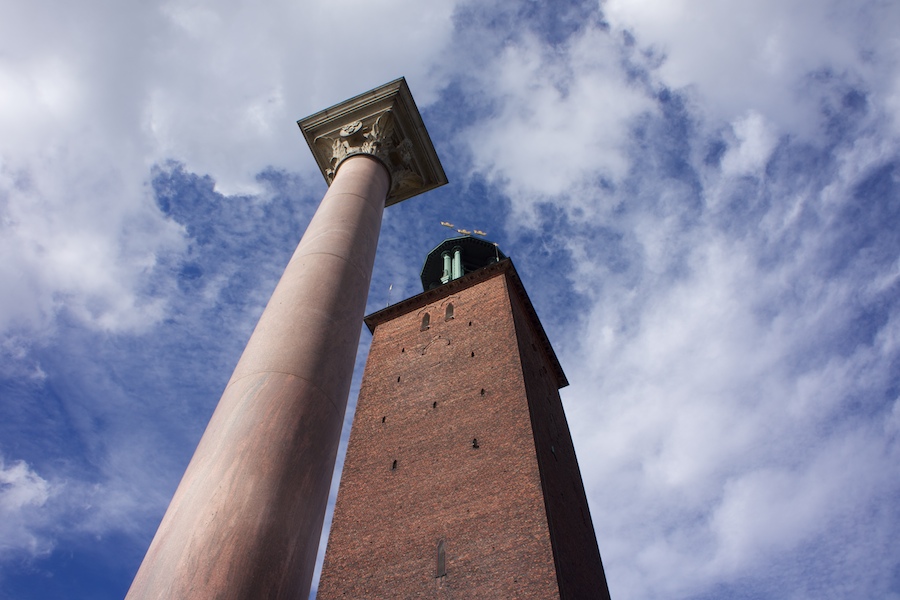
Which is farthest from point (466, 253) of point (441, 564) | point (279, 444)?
point (279, 444)

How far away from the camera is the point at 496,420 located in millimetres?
16047

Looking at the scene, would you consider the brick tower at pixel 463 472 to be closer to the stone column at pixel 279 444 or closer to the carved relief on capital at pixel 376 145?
the carved relief on capital at pixel 376 145

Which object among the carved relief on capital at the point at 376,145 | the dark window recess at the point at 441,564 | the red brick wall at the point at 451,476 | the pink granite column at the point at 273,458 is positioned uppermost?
the red brick wall at the point at 451,476

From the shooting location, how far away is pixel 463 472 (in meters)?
15.0

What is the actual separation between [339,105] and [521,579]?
9467mm

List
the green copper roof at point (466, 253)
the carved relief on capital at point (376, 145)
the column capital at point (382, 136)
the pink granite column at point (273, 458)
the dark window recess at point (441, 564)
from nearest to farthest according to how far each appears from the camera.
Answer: the pink granite column at point (273, 458) → the carved relief on capital at point (376, 145) → the column capital at point (382, 136) → the dark window recess at point (441, 564) → the green copper roof at point (466, 253)

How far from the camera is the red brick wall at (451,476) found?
12672mm

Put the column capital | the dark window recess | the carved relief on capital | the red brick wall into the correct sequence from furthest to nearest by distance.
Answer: the dark window recess < the red brick wall < the column capital < the carved relief on capital

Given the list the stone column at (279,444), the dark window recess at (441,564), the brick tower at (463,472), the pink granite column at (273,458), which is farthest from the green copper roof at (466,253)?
the pink granite column at (273,458)

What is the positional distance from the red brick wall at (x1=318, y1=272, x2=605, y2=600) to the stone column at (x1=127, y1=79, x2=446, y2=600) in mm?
9303

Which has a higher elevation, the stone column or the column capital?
the column capital

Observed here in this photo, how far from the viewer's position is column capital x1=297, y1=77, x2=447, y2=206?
237 inches

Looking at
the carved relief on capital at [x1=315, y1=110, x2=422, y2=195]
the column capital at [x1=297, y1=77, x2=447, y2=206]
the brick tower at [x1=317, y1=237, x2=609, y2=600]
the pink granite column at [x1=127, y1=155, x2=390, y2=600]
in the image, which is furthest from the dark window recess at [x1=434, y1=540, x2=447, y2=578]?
the pink granite column at [x1=127, y1=155, x2=390, y2=600]

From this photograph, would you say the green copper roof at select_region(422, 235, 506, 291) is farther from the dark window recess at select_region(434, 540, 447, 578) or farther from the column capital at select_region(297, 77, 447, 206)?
the column capital at select_region(297, 77, 447, 206)
